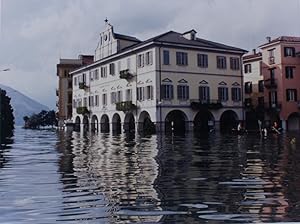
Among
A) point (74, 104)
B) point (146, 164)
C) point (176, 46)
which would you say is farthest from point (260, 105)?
point (146, 164)

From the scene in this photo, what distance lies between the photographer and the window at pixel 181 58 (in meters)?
34.2

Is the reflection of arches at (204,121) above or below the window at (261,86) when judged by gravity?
below

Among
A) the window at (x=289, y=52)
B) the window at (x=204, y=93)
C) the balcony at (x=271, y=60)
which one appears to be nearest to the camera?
the window at (x=204, y=93)

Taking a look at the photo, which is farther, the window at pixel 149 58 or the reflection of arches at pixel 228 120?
the reflection of arches at pixel 228 120

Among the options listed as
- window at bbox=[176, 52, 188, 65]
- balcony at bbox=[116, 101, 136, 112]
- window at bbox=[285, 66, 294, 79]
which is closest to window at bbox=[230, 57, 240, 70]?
window at bbox=[176, 52, 188, 65]

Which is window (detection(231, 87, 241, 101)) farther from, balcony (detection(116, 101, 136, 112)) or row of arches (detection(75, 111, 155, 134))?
balcony (detection(116, 101, 136, 112))

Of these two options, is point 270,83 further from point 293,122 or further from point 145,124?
point 145,124

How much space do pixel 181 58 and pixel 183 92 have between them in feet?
8.96

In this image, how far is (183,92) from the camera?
3450 cm

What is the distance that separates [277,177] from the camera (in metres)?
7.09

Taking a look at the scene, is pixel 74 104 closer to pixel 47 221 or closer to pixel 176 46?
pixel 47 221

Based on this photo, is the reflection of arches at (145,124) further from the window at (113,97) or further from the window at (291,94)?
the window at (291,94)

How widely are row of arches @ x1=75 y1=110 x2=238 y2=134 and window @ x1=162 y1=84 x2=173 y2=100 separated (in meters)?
1.21

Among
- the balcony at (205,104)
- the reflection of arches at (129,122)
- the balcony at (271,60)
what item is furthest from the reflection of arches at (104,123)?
the balcony at (271,60)
